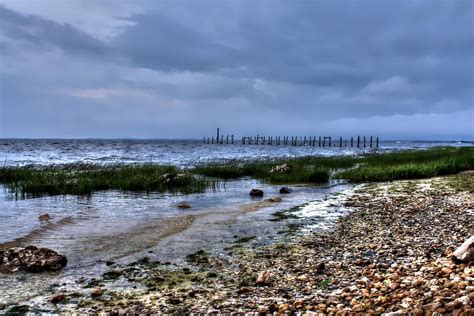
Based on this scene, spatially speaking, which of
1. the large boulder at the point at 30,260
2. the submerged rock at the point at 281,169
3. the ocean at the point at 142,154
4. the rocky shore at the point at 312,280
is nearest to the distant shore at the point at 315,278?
the rocky shore at the point at 312,280

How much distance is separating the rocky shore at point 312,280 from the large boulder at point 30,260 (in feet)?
3.86

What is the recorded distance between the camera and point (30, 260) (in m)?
8.91

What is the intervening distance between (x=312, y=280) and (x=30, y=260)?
630 centimetres

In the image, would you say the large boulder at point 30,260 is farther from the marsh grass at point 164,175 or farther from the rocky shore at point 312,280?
the marsh grass at point 164,175

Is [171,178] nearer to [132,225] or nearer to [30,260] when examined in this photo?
[132,225]

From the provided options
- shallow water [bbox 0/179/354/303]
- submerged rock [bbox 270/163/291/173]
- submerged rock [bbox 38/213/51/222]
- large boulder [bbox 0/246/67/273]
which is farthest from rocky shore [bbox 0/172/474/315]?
submerged rock [bbox 270/163/291/173]

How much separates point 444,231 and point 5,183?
24.3 m

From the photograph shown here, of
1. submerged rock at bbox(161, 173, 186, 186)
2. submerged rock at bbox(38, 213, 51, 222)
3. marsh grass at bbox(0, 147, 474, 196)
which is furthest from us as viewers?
submerged rock at bbox(161, 173, 186, 186)

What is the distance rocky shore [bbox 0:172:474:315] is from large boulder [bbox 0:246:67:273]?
1176 millimetres

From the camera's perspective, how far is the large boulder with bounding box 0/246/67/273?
28.5 ft

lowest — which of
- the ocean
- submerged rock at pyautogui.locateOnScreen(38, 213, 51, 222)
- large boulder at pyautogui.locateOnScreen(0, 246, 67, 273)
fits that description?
submerged rock at pyautogui.locateOnScreen(38, 213, 51, 222)

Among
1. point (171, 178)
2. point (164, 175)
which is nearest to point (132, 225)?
point (171, 178)

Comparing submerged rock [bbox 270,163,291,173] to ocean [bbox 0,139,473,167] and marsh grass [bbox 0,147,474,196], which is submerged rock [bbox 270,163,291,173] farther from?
ocean [bbox 0,139,473,167]

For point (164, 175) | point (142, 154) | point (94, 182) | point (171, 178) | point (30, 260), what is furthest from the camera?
point (142, 154)
